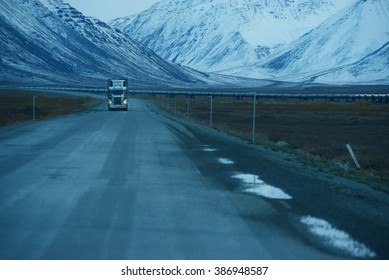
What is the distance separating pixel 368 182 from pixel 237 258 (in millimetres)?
8801

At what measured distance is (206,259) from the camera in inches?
314

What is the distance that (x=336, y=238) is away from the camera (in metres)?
9.41

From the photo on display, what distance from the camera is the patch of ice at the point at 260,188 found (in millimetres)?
13225

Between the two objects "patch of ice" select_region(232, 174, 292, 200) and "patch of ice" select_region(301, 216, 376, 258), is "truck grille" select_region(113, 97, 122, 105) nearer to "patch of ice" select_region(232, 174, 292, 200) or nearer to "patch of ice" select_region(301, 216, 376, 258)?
"patch of ice" select_region(232, 174, 292, 200)

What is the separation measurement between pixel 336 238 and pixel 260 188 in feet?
15.6

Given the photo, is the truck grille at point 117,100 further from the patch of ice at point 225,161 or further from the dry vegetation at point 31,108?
the patch of ice at point 225,161

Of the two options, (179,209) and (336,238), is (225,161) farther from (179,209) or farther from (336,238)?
(336,238)

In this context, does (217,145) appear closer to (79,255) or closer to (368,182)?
(368,182)

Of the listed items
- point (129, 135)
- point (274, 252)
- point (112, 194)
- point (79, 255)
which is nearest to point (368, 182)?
point (112, 194)

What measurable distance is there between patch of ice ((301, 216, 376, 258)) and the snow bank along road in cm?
1

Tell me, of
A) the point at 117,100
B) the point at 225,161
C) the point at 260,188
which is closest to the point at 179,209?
the point at 260,188

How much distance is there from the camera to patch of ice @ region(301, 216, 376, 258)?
28.4 ft

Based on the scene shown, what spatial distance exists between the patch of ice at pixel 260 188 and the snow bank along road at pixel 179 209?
22 millimetres

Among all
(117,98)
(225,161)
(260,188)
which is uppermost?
(117,98)
